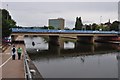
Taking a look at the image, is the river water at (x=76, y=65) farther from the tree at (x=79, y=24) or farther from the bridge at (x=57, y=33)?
the tree at (x=79, y=24)

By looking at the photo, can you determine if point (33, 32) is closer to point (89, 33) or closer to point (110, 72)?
point (89, 33)

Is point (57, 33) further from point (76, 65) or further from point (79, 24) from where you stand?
point (79, 24)

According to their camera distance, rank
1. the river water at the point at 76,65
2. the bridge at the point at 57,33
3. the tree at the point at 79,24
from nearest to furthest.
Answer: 1. the river water at the point at 76,65
2. the bridge at the point at 57,33
3. the tree at the point at 79,24

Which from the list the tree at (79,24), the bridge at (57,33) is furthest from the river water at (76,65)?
the tree at (79,24)

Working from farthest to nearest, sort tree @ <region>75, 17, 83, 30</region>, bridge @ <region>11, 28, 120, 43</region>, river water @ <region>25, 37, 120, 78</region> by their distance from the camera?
tree @ <region>75, 17, 83, 30</region> < bridge @ <region>11, 28, 120, 43</region> < river water @ <region>25, 37, 120, 78</region>

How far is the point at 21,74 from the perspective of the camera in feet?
66.2

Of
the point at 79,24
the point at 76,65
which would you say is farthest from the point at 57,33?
the point at 79,24

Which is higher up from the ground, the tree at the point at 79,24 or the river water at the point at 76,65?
the tree at the point at 79,24

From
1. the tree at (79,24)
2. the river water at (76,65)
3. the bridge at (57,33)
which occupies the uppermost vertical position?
the tree at (79,24)

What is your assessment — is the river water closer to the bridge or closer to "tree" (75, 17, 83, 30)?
the bridge

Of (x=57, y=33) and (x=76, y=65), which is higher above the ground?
(x=57, y=33)

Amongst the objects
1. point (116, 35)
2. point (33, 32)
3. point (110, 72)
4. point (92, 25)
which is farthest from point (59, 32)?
point (92, 25)

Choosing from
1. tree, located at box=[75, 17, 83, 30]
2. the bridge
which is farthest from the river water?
tree, located at box=[75, 17, 83, 30]

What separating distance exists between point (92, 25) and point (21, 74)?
15713cm
